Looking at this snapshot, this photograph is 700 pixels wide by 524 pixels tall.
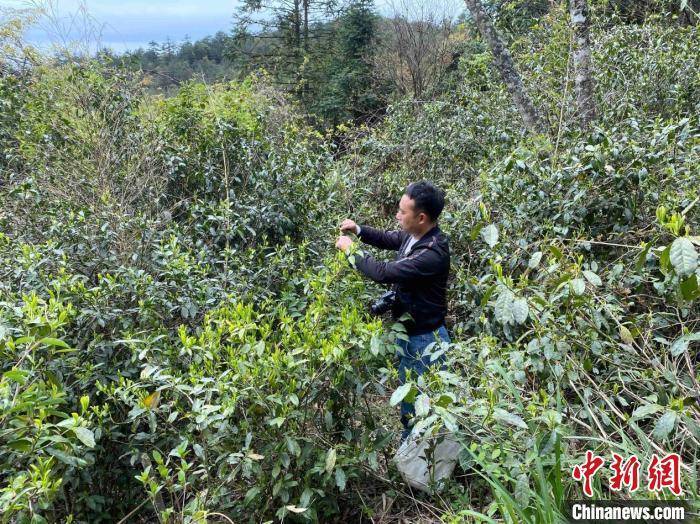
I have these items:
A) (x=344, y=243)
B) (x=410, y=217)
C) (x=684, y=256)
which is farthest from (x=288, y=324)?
(x=684, y=256)

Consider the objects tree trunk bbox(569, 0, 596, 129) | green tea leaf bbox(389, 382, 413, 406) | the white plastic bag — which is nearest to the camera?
green tea leaf bbox(389, 382, 413, 406)

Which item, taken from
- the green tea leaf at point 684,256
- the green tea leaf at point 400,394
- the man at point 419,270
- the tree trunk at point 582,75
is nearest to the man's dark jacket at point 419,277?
the man at point 419,270

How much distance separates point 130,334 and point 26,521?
783 millimetres

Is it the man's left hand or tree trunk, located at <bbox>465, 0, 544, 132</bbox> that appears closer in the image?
the man's left hand

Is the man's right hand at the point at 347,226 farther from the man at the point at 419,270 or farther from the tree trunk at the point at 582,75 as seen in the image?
the tree trunk at the point at 582,75

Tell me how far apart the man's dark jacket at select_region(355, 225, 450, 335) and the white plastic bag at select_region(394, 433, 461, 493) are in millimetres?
599

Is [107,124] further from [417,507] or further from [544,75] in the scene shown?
[544,75]

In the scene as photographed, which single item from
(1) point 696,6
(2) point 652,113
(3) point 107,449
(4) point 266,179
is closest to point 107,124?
(4) point 266,179

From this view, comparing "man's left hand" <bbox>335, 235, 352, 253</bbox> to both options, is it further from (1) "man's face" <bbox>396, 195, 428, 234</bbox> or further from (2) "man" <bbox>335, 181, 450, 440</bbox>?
(1) "man's face" <bbox>396, 195, 428, 234</bbox>

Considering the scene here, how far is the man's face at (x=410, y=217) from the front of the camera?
2.59 m

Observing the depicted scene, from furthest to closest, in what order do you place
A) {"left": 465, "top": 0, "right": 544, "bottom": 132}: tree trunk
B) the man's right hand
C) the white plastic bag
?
{"left": 465, "top": 0, "right": 544, "bottom": 132}: tree trunk < the man's right hand < the white plastic bag

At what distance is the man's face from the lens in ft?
8.50

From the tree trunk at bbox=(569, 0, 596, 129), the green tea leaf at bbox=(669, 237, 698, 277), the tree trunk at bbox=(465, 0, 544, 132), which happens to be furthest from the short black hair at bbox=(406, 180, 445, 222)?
the tree trunk at bbox=(465, 0, 544, 132)

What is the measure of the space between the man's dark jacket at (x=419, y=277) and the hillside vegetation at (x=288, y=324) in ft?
0.47
